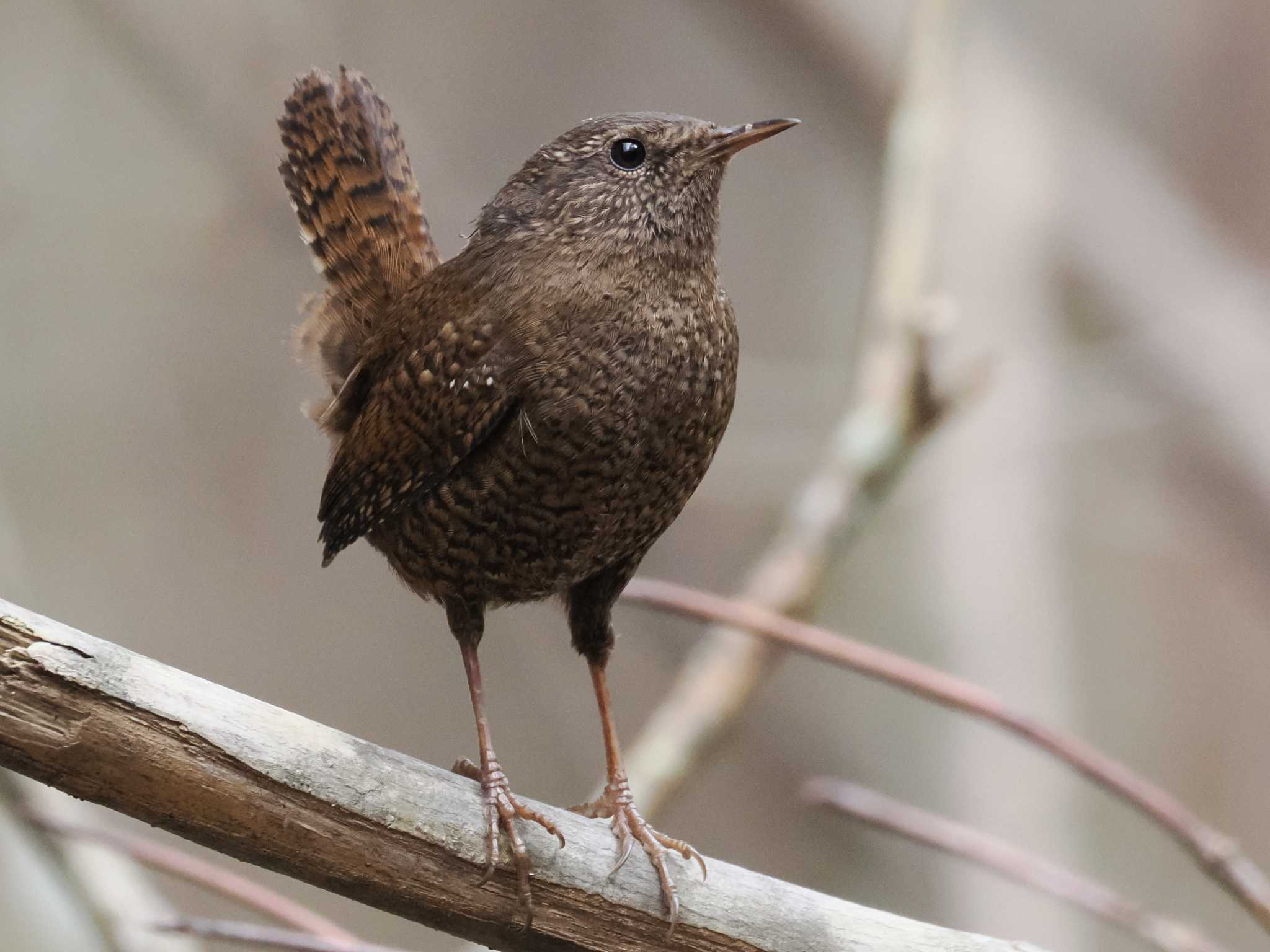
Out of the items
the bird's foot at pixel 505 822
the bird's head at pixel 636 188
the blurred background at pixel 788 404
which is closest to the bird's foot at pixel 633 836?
the bird's foot at pixel 505 822

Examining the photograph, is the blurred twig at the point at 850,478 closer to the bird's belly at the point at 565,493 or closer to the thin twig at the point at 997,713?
the thin twig at the point at 997,713

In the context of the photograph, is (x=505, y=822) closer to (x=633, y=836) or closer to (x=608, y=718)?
(x=633, y=836)

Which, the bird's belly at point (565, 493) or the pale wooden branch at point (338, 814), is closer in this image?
the pale wooden branch at point (338, 814)

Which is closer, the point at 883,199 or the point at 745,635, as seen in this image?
the point at 745,635

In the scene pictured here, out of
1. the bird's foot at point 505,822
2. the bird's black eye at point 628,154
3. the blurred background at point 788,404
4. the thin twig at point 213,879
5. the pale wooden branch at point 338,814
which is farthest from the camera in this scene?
the blurred background at point 788,404

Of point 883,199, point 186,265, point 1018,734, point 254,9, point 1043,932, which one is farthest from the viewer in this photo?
point 186,265

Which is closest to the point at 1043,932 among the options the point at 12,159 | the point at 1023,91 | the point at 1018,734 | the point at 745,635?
the point at 745,635

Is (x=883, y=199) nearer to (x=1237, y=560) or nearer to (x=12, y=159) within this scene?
(x=1237, y=560)

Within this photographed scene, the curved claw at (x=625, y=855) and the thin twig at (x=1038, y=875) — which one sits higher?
the thin twig at (x=1038, y=875)
